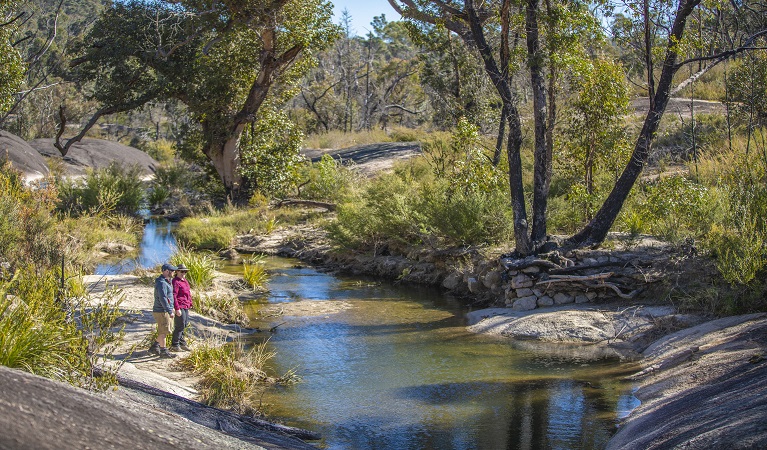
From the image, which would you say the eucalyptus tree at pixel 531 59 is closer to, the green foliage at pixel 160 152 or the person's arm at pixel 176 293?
the person's arm at pixel 176 293

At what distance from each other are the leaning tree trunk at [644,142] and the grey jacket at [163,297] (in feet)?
24.5

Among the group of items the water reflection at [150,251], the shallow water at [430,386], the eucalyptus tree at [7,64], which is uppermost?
the eucalyptus tree at [7,64]

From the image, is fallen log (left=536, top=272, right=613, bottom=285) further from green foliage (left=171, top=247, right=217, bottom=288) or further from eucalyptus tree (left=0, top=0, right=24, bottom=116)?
eucalyptus tree (left=0, top=0, right=24, bottom=116)

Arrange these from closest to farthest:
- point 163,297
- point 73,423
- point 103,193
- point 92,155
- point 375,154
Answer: point 73,423
point 163,297
point 103,193
point 375,154
point 92,155

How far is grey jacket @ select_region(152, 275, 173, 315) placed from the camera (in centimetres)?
1027

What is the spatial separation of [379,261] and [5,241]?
8483 millimetres

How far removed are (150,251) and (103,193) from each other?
3712 mm

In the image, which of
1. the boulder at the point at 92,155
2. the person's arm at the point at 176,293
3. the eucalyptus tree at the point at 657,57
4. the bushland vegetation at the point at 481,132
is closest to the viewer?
the person's arm at the point at 176,293

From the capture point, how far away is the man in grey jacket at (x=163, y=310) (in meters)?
10.3

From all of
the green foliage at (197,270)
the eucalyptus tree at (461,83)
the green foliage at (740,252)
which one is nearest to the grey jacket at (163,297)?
the green foliage at (197,270)

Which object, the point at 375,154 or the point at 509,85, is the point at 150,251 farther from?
the point at 375,154

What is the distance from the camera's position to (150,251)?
20391 mm

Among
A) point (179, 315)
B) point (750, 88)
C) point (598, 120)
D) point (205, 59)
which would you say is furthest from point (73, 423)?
point (205, 59)

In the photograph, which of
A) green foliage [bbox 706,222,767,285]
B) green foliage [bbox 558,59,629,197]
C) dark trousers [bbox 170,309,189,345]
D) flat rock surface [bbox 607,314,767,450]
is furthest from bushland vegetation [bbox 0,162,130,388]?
green foliage [bbox 558,59,629,197]
